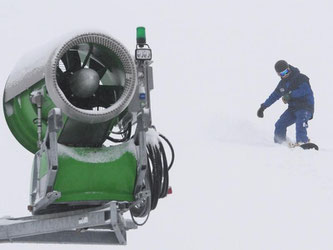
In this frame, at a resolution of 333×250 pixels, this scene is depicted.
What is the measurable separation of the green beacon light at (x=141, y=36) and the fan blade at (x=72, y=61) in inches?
17.7

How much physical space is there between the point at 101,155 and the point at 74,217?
467mm

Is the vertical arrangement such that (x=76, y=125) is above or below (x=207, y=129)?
below

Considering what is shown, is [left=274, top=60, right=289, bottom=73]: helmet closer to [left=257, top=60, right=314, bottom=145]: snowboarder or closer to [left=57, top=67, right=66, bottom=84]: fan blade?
[left=257, top=60, right=314, bottom=145]: snowboarder

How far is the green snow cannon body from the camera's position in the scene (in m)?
5.96

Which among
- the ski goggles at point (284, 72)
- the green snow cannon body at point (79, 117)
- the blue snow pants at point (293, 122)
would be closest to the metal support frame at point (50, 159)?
the green snow cannon body at point (79, 117)

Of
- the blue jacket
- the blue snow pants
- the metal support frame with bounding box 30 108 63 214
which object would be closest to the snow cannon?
the metal support frame with bounding box 30 108 63 214

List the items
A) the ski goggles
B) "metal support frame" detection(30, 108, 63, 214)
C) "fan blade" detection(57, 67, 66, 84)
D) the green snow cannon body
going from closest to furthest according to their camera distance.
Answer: "metal support frame" detection(30, 108, 63, 214) → the green snow cannon body → "fan blade" detection(57, 67, 66, 84) → the ski goggles

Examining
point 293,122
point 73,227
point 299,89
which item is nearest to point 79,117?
point 73,227

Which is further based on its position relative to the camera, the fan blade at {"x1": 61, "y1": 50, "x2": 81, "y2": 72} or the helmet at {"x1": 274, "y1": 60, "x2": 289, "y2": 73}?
the helmet at {"x1": 274, "y1": 60, "x2": 289, "y2": 73}

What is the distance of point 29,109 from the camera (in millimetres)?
6535

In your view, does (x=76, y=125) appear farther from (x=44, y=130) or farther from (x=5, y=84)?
(x=5, y=84)

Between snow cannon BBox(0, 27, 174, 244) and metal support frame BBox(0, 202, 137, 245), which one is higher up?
snow cannon BBox(0, 27, 174, 244)

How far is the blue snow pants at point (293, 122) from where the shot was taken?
11992 millimetres

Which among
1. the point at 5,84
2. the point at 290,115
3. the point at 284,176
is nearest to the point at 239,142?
the point at 290,115
